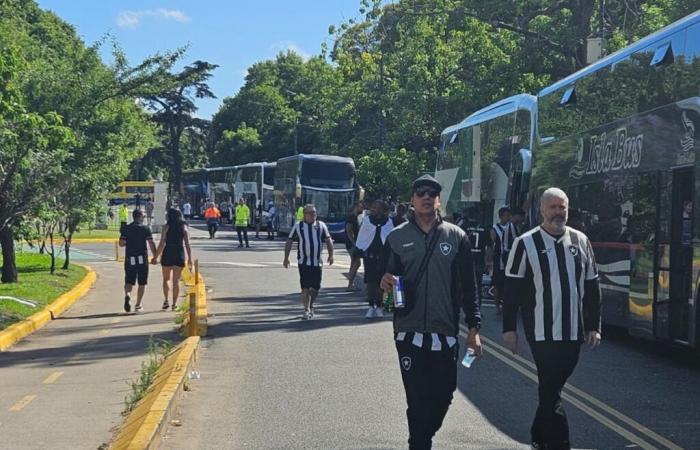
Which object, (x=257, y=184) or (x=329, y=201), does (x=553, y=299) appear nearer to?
(x=329, y=201)

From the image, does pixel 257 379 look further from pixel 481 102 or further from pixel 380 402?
pixel 481 102

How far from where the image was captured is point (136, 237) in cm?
1819

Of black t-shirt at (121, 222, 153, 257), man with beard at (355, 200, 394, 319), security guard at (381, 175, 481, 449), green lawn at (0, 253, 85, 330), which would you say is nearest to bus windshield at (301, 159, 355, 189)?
green lawn at (0, 253, 85, 330)

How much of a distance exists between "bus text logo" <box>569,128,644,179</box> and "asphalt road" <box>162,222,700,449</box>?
2.35 metres

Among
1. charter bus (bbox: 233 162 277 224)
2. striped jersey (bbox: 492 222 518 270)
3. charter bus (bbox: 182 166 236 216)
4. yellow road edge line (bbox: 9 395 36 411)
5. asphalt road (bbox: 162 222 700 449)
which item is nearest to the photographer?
asphalt road (bbox: 162 222 700 449)

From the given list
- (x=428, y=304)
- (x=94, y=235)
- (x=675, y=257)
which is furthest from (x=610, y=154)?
(x=94, y=235)

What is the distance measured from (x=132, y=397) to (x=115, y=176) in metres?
16.3

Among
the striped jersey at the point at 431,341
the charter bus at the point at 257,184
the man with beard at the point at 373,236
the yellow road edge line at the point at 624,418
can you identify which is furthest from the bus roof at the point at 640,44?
the charter bus at the point at 257,184

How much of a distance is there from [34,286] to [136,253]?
3.78 metres

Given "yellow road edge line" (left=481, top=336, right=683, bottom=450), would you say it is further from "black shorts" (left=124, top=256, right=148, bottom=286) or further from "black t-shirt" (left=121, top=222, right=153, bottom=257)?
"black shorts" (left=124, top=256, right=148, bottom=286)

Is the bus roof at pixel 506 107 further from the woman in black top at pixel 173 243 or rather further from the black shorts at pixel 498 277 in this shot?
the woman in black top at pixel 173 243

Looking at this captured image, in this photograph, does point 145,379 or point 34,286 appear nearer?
point 145,379

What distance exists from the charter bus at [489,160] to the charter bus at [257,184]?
105 ft

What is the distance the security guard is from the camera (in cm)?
629
